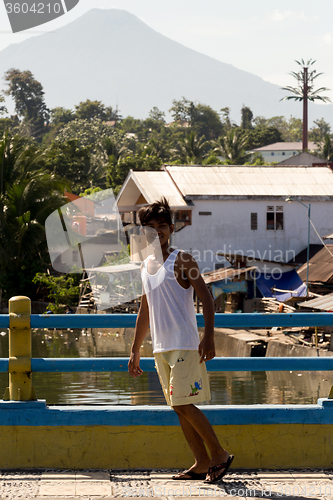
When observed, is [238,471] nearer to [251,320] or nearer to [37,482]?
[251,320]

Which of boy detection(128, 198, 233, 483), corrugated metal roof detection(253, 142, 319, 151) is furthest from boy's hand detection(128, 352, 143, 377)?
corrugated metal roof detection(253, 142, 319, 151)

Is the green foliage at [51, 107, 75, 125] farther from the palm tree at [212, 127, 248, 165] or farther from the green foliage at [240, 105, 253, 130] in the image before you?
the palm tree at [212, 127, 248, 165]

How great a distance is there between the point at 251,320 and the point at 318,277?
811 inches

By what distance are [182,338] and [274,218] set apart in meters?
26.2

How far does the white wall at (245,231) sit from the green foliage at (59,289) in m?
6.00

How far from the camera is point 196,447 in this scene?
367 centimetres

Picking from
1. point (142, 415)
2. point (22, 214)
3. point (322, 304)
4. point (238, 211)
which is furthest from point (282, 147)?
point (142, 415)

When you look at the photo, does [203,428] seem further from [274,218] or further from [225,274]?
[274,218]

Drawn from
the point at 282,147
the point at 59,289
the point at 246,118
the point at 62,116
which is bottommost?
the point at 59,289

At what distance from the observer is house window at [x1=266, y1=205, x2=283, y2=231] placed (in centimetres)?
2905

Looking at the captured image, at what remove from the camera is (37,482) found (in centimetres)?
366

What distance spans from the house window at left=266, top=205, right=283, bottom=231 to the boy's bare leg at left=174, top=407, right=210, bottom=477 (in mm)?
25959

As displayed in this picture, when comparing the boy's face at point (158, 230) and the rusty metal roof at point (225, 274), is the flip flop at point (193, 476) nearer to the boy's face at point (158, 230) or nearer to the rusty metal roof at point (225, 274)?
the boy's face at point (158, 230)

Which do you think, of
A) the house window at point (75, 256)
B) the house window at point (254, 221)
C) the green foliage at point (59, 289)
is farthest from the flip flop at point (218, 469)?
the house window at point (75, 256)
